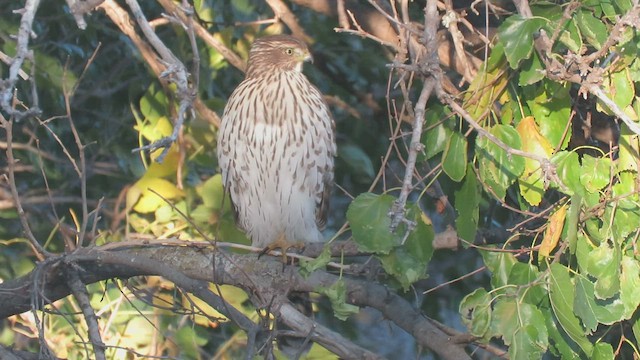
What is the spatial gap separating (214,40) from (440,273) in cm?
151

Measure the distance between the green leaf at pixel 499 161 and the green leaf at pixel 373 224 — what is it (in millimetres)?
324

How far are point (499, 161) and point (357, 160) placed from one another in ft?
5.68

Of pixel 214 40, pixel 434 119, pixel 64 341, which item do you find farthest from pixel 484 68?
pixel 64 341

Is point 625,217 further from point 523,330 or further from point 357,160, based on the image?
point 357,160

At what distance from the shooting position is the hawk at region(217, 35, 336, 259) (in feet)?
15.0

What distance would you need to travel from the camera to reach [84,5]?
2320 millimetres

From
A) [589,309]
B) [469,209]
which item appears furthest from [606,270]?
[469,209]

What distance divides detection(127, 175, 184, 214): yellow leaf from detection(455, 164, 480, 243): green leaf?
1588mm

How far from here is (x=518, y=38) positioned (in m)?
3.04

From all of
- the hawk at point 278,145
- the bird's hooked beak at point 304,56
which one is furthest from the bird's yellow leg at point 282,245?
the bird's hooked beak at point 304,56

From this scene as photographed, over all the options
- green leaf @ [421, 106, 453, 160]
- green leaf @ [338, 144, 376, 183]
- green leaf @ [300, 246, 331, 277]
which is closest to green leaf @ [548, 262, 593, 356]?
green leaf @ [421, 106, 453, 160]

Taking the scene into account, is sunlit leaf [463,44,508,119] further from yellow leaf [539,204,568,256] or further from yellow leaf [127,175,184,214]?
yellow leaf [127,175,184,214]

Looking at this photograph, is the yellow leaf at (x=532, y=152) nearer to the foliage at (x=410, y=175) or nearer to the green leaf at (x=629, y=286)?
the foliage at (x=410, y=175)

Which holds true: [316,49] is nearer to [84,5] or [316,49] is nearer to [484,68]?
[484,68]
